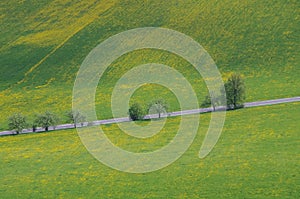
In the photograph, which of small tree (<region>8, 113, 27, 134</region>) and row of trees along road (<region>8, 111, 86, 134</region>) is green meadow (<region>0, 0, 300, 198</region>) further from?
row of trees along road (<region>8, 111, 86, 134</region>)

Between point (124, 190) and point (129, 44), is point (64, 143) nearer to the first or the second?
point (124, 190)

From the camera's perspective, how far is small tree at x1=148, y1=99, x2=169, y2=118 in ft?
221

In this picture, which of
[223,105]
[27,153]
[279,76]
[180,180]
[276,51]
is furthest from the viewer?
[276,51]

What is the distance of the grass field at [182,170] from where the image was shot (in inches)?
1543

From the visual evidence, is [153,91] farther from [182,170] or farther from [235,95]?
[182,170]

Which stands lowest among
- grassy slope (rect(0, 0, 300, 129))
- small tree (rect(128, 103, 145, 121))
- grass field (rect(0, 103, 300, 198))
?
grass field (rect(0, 103, 300, 198))

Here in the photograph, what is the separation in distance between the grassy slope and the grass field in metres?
18.9

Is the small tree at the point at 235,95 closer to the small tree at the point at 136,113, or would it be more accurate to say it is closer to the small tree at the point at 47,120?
the small tree at the point at 136,113

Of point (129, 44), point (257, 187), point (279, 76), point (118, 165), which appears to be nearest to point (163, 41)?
point (129, 44)

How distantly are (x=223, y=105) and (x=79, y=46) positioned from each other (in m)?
42.3

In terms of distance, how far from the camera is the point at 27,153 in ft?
174

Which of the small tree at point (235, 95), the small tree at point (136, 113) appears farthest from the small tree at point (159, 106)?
the small tree at point (235, 95)

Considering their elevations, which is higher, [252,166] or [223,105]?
[223,105]

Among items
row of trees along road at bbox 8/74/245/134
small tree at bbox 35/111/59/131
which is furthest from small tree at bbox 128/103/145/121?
small tree at bbox 35/111/59/131
